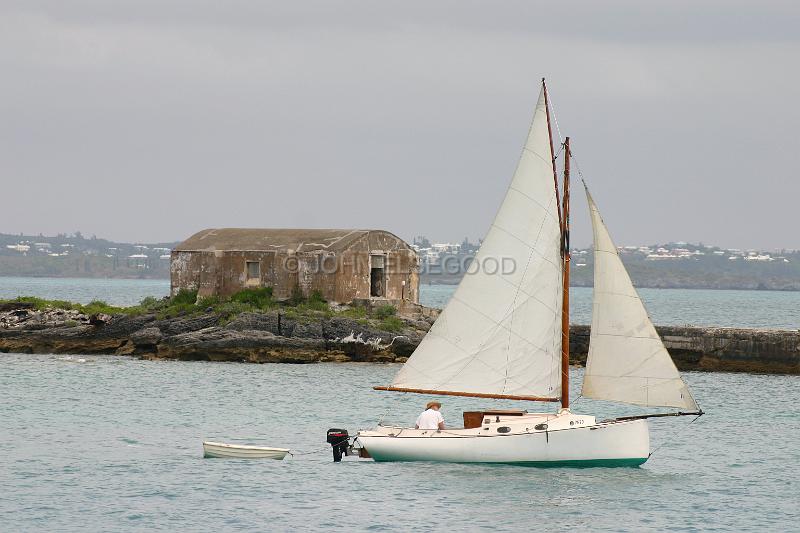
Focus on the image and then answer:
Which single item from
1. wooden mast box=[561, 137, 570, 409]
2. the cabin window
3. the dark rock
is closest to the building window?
the dark rock

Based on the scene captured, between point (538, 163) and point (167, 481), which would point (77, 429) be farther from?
point (538, 163)

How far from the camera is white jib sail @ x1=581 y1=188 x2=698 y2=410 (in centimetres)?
2552

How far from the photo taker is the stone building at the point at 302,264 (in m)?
52.6

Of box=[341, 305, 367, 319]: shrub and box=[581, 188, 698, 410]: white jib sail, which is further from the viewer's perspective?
box=[341, 305, 367, 319]: shrub

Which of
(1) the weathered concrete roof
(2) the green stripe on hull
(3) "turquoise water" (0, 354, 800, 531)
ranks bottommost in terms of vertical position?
(3) "turquoise water" (0, 354, 800, 531)

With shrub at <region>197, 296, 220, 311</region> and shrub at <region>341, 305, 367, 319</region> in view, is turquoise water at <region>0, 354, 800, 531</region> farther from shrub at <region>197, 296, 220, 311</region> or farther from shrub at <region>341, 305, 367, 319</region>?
shrub at <region>197, 296, 220, 311</region>

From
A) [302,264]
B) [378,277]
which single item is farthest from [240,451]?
[378,277]

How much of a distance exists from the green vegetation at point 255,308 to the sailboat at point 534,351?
22551mm

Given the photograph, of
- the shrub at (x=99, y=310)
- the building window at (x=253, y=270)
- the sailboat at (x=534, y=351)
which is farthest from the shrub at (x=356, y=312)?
the sailboat at (x=534, y=351)

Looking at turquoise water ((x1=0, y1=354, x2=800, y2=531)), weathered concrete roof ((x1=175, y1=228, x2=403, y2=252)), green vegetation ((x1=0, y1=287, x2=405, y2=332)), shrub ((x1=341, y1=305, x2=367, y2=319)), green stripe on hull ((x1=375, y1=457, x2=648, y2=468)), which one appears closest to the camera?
turquoise water ((x1=0, y1=354, x2=800, y2=531))

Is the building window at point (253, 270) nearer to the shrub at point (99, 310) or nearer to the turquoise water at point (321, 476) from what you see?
the shrub at point (99, 310)

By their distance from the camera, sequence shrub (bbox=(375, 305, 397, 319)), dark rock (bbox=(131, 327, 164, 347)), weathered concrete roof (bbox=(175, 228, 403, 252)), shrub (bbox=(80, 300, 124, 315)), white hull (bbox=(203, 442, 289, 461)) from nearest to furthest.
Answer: white hull (bbox=(203, 442, 289, 461))
shrub (bbox=(375, 305, 397, 319))
dark rock (bbox=(131, 327, 164, 347))
weathered concrete roof (bbox=(175, 228, 403, 252))
shrub (bbox=(80, 300, 124, 315))

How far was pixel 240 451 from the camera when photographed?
28578 millimetres

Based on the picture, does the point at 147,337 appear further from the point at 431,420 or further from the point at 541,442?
the point at 541,442
